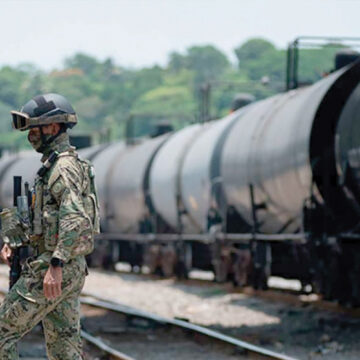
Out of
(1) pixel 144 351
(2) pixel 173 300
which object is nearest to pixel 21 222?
(1) pixel 144 351

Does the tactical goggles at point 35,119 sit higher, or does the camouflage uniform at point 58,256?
the tactical goggles at point 35,119

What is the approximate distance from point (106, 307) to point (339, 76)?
5.13 m

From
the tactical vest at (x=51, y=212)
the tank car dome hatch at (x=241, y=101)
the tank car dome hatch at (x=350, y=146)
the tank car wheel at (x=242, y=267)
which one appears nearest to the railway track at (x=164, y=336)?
the tank car dome hatch at (x=350, y=146)

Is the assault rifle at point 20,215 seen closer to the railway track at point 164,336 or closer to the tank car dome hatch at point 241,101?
the railway track at point 164,336

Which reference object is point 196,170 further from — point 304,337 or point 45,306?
point 45,306

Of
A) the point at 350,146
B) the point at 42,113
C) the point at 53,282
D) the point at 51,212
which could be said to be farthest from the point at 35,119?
the point at 350,146

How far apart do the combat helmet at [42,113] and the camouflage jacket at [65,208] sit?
0.13m

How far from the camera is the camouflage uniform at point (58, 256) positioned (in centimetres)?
623

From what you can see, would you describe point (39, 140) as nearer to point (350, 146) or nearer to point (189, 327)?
point (350, 146)

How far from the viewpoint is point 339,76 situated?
12.3 metres

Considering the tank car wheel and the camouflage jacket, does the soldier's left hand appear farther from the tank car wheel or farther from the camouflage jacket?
the tank car wheel

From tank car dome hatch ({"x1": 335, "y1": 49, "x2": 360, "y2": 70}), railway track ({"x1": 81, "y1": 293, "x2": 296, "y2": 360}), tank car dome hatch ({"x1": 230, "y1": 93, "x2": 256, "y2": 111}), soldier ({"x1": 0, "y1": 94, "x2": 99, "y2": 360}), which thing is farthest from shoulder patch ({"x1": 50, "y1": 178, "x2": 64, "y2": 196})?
tank car dome hatch ({"x1": 230, "y1": 93, "x2": 256, "y2": 111})

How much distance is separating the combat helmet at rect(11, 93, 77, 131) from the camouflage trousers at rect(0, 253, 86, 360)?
2.48ft

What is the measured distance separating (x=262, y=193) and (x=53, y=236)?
879cm
